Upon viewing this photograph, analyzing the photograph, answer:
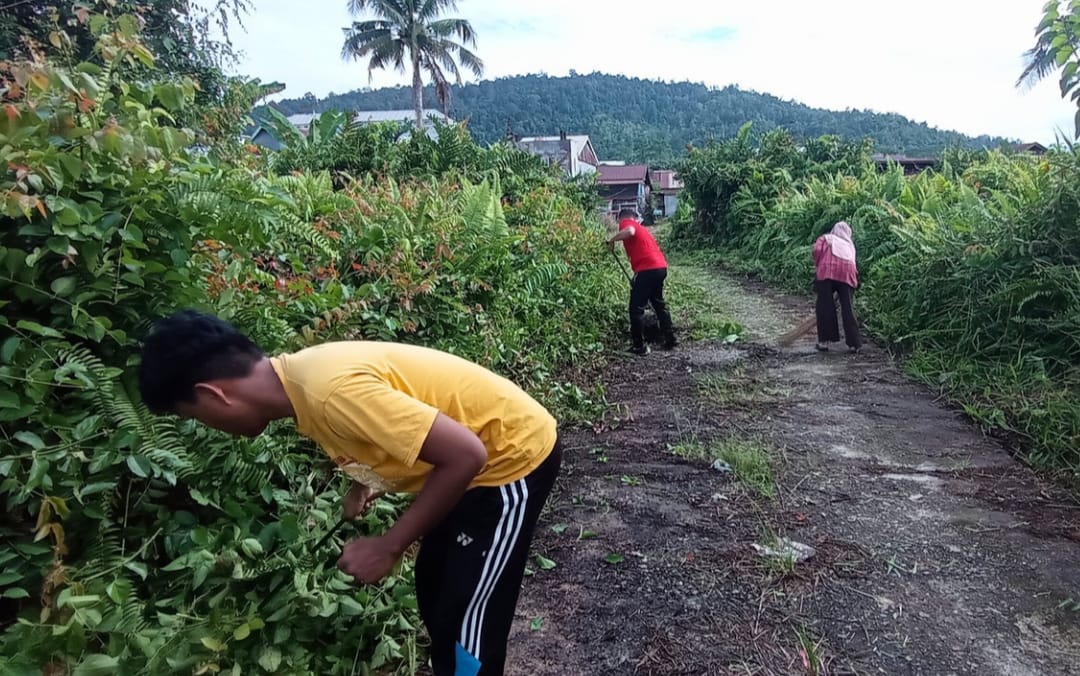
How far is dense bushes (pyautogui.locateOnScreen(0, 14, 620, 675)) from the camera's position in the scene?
1836 mm

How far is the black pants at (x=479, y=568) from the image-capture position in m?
1.71

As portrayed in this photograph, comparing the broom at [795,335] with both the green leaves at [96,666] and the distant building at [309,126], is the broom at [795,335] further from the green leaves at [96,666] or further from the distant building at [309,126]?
the green leaves at [96,666]

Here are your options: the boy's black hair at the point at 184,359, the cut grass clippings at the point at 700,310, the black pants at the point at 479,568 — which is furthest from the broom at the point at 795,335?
the boy's black hair at the point at 184,359

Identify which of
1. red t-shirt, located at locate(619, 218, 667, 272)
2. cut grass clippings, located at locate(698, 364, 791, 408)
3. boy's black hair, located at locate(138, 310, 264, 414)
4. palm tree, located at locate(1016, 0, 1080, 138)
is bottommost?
cut grass clippings, located at locate(698, 364, 791, 408)

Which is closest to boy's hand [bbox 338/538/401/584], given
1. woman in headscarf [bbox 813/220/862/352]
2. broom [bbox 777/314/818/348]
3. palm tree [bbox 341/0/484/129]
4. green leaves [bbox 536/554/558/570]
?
green leaves [bbox 536/554/558/570]

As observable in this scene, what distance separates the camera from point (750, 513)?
345 cm

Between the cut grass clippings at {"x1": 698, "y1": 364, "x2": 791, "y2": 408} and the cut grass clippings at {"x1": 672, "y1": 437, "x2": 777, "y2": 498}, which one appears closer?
the cut grass clippings at {"x1": 672, "y1": 437, "x2": 777, "y2": 498}

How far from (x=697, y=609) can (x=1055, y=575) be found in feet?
5.25

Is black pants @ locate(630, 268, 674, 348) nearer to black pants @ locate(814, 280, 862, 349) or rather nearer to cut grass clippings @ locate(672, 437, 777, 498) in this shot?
black pants @ locate(814, 280, 862, 349)

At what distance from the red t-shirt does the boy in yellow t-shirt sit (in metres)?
5.77

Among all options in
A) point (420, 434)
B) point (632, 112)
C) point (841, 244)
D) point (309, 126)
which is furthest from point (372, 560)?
point (632, 112)

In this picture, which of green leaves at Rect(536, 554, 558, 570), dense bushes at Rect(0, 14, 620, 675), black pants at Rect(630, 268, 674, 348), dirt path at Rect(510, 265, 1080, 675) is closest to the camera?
dense bushes at Rect(0, 14, 620, 675)

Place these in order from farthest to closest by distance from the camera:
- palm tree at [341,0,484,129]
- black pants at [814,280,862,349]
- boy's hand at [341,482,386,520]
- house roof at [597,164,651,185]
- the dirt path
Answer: house roof at [597,164,651,185] < palm tree at [341,0,484,129] < black pants at [814,280,862,349] < the dirt path < boy's hand at [341,482,386,520]

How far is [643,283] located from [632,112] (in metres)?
103
